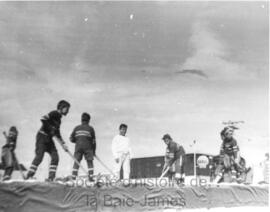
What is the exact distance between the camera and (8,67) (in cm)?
676

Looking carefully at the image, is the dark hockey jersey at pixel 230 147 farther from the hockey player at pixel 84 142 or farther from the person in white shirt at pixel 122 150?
the hockey player at pixel 84 142

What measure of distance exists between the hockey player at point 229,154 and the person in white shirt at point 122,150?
7.56ft

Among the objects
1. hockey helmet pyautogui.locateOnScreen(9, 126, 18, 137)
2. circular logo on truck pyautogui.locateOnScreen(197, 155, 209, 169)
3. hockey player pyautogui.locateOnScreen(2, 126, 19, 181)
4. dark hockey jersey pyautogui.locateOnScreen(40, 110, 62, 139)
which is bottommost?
hockey player pyautogui.locateOnScreen(2, 126, 19, 181)

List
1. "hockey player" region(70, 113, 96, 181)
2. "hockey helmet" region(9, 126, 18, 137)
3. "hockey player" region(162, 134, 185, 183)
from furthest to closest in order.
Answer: "hockey player" region(162, 134, 185, 183) → "hockey player" region(70, 113, 96, 181) → "hockey helmet" region(9, 126, 18, 137)

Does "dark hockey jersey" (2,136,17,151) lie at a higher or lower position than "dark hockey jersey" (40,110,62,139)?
lower

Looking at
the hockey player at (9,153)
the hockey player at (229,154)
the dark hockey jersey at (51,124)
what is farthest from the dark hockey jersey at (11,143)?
the hockey player at (229,154)

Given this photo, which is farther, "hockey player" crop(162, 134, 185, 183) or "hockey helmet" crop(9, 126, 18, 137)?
"hockey player" crop(162, 134, 185, 183)

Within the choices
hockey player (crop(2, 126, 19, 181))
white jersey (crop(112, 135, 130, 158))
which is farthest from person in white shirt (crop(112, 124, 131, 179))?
→ hockey player (crop(2, 126, 19, 181))

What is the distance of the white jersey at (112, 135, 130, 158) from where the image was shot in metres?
8.03

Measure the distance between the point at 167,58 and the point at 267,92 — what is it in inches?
117

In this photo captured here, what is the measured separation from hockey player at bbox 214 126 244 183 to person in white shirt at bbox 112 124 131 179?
2.30m

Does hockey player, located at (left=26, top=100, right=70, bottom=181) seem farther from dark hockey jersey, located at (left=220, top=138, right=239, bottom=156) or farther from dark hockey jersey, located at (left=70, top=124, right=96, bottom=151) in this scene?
dark hockey jersey, located at (left=220, top=138, right=239, bottom=156)

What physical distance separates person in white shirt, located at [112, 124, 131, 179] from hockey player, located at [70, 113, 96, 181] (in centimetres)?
100

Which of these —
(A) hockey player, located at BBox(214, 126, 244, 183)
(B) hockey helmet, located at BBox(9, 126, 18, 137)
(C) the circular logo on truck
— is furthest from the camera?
(C) the circular logo on truck
